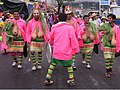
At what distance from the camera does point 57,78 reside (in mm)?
7250

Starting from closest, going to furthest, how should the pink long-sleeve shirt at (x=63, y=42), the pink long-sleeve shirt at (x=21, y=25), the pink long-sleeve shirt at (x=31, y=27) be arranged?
the pink long-sleeve shirt at (x=63, y=42) → the pink long-sleeve shirt at (x=31, y=27) → the pink long-sleeve shirt at (x=21, y=25)

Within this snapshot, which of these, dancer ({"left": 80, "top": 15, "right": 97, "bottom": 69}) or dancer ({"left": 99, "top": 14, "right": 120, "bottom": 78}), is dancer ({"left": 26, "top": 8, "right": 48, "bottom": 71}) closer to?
dancer ({"left": 80, "top": 15, "right": 97, "bottom": 69})

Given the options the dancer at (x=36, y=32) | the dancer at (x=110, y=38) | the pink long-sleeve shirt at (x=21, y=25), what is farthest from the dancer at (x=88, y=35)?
the pink long-sleeve shirt at (x=21, y=25)

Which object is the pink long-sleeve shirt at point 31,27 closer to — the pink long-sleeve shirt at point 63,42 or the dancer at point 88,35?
the dancer at point 88,35

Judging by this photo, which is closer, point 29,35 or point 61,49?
point 61,49

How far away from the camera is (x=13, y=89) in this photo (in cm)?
629

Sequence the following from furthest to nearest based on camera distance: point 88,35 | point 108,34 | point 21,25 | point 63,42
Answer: point 88,35 → point 21,25 → point 108,34 → point 63,42

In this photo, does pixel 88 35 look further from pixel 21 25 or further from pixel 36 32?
pixel 21 25

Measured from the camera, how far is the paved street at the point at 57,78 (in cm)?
657

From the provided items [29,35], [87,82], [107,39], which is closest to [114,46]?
[107,39]

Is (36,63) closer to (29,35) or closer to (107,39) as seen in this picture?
(29,35)

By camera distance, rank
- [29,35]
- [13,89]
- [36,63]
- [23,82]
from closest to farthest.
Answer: [13,89] < [23,82] < [29,35] < [36,63]

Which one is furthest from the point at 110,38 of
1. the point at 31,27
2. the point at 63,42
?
the point at 31,27

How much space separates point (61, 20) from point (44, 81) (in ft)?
5.21
